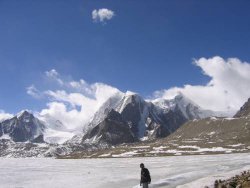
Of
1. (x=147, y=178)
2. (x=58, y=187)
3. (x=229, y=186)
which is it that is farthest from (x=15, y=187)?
(x=229, y=186)

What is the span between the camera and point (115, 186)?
50531mm

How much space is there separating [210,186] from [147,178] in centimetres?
645

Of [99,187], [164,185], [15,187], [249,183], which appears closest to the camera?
[249,183]

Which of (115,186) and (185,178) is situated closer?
(115,186)

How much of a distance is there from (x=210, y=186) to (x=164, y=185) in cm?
1041

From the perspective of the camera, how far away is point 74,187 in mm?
50531

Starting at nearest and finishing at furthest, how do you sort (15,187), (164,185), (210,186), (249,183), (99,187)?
(249,183)
(210,186)
(164,185)
(99,187)
(15,187)

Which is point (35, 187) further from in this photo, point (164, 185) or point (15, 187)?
point (164, 185)

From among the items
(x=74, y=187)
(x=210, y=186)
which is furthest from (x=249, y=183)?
(x=74, y=187)

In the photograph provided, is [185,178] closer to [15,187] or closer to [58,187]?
[58,187]

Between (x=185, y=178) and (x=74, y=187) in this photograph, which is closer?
(x=74, y=187)

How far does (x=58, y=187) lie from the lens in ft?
169

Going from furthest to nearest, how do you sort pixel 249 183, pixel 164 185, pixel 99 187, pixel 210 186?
pixel 99 187 → pixel 164 185 → pixel 210 186 → pixel 249 183

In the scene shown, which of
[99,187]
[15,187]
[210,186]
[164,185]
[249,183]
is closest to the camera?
[249,183]
